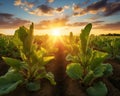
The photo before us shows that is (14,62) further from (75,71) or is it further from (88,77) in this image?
(88,77)

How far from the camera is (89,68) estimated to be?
3.57 meters

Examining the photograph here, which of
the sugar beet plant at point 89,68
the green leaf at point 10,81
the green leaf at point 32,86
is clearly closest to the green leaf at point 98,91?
the sugar beet plant at point 89,68

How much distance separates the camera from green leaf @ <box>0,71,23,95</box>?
9.87 ft

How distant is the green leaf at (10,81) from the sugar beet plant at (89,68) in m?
0.77

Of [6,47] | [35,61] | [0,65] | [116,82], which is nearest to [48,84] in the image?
[35,61]

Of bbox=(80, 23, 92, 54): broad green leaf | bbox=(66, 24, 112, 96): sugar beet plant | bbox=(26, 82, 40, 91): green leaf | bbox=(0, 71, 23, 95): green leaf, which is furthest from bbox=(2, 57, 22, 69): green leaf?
bbox=(80, 23, 92, 54): broad green leaf

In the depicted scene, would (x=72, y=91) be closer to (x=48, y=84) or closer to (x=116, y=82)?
(x=48, y=84)

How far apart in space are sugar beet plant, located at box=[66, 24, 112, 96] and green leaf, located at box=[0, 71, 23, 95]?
2.52ft

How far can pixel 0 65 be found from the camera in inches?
218

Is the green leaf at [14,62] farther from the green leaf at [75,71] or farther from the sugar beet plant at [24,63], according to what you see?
the green leaf at [75,71]

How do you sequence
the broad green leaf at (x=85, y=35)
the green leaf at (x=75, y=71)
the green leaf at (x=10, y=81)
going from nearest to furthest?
the green leaf at (x=10, y=81) < the broad green leaf at (x=85, y=35) < the green leaf at (x=75, y=71)

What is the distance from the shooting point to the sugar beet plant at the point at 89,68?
10.4ft

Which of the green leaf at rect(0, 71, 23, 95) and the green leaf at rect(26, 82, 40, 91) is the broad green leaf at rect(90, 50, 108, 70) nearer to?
the green leaf at rect(26, 82, 40, 91)

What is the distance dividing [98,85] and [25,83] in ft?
3.64
